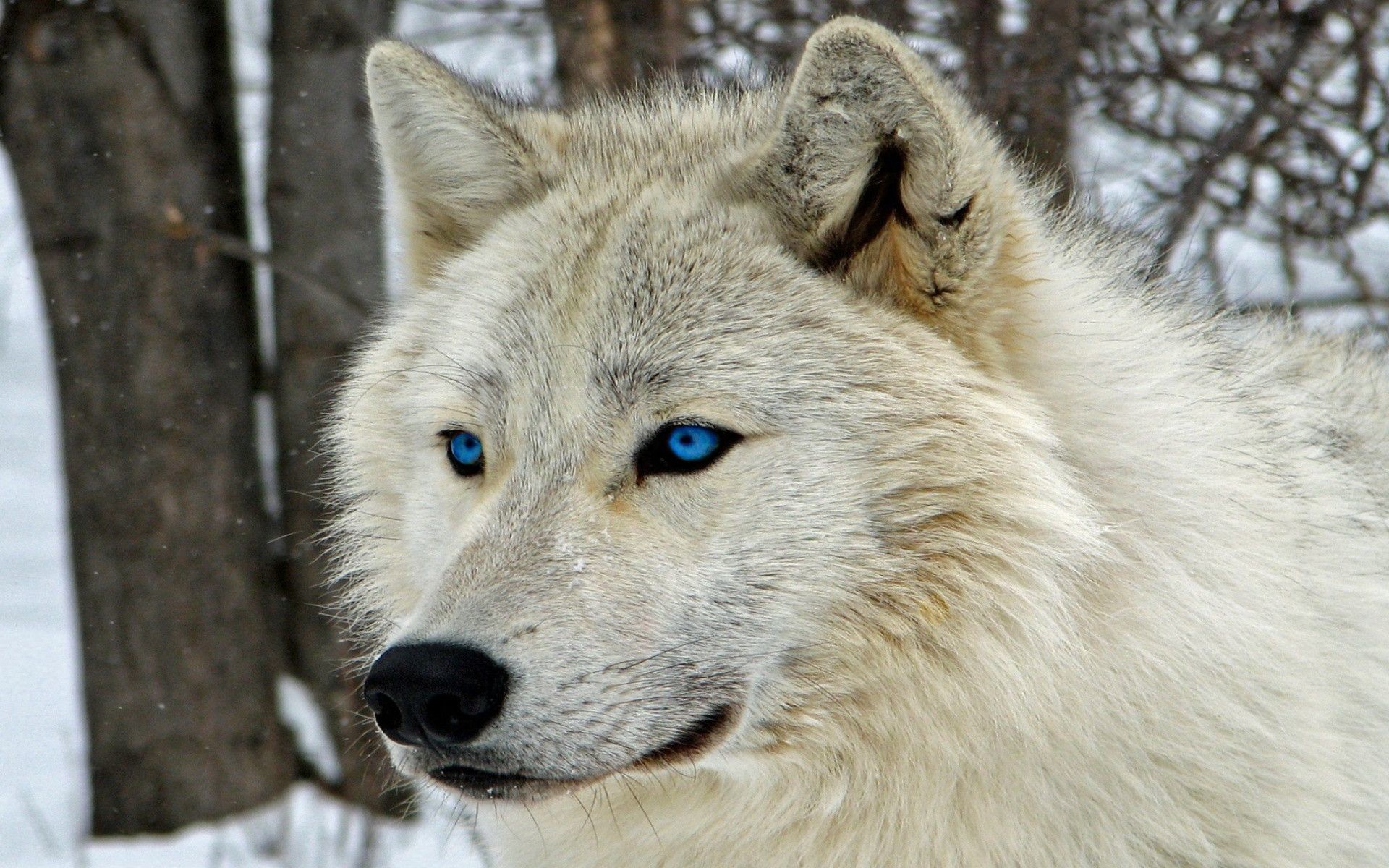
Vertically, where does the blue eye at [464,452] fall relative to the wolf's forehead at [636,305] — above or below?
below

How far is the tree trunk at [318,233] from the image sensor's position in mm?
6324

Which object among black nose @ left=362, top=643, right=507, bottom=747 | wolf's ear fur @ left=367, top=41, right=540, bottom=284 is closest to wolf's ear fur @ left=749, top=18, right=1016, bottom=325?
wolf's ear fur @ left=367, top=41, right=540, bottom=284

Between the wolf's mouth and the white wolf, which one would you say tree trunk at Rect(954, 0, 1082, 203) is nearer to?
the white wolf

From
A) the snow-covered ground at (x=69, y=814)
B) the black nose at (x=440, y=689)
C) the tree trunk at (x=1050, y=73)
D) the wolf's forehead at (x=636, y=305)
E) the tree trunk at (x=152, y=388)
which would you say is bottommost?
the snow-covered ground at (x=69, y=814)

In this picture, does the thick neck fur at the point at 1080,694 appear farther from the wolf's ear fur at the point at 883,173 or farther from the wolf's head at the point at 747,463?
the wolf's ear fur at the point at 883,173

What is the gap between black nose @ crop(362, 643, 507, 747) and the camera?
236cm

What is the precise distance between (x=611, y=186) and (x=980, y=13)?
271cm

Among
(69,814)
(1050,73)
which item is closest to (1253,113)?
(1050,73)

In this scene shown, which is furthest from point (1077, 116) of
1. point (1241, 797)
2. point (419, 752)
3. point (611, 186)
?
point (419, 752)

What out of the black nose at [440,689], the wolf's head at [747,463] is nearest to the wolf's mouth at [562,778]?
the wolf's head at [747,463]

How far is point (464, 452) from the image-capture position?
3.02 meters

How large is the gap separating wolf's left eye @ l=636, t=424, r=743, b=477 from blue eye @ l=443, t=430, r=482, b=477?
0.46m

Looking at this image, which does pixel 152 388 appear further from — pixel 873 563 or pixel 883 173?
pixel 873 563

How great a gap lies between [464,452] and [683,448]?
23.1 inches
